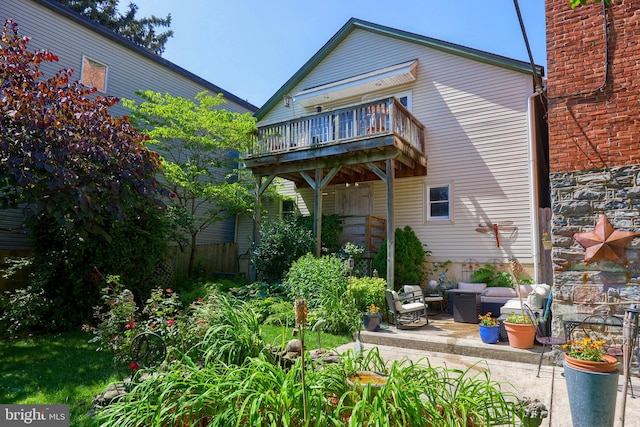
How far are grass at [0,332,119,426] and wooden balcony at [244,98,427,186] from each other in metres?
6.55

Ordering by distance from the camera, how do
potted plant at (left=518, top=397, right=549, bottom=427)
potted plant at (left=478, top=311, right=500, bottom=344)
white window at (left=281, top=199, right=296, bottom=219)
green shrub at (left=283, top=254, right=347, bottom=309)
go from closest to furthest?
1. potted plant at (left=518, top=397, right=549, bottom=427)
2. potted plant at (left=478, top=311, right=500, bottom=344)
3. green shrub at (left=283, top=254, right=347, bottom=309)
4. white window at (left=281, top=199, right=296, bottom=219)

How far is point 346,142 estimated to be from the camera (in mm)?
9422

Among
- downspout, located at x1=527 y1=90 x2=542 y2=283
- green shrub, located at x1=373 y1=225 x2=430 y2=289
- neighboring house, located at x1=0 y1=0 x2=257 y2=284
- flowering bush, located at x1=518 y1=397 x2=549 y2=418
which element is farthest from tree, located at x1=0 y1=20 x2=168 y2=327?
downspout, located at x1=527 y1=90 x2=542 y2=283

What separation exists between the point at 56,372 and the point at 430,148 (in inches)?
393

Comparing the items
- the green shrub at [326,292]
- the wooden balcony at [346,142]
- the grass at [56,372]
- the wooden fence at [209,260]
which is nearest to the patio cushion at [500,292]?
the green shrub at [326,292]

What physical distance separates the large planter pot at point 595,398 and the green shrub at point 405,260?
6087mm

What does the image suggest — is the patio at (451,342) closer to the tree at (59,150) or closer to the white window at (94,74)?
the tree at (59,150)

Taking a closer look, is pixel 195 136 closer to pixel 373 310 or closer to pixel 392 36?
pixel 392 36

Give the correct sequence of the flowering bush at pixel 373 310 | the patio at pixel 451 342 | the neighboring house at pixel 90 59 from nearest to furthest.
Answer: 1. the patio at pixel 451 342
2. the flowering bush at pixel 373 310
3. the neighboring house at pixel 90 59

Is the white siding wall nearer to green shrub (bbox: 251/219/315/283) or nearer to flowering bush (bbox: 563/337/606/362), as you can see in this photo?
green shrub (bbox: 251/219/315/283)

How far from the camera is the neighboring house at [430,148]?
9297mm

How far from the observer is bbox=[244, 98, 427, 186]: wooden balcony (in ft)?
29.8

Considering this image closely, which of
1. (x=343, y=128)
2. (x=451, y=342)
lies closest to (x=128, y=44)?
(x=343, y=128)

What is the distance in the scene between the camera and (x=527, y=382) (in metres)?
4.43
